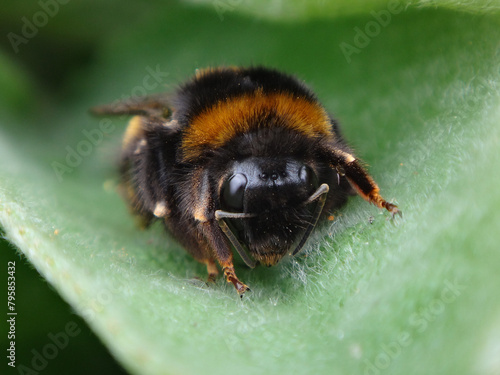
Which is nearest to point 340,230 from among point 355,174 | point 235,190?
point 355,174

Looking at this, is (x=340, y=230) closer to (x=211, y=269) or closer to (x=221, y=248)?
(x=221, y=248)

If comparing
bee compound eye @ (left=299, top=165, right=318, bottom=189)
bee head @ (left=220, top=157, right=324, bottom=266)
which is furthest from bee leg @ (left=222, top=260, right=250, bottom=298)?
bee compound eye @ (left=299, top=165, right=318, bottom=189)

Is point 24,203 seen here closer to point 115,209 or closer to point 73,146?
point 115,209

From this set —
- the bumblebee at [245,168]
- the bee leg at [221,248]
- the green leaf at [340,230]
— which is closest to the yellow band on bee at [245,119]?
the bumblebee at [245,168]

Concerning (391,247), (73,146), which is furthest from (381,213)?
(73,146)

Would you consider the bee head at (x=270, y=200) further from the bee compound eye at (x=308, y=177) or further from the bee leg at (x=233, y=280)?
the bee leg at (x=233, y=280)

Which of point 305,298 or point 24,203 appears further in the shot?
point 24,203

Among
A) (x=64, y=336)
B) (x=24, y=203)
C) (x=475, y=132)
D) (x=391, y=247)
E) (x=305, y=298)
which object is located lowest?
(x=64, y=336)

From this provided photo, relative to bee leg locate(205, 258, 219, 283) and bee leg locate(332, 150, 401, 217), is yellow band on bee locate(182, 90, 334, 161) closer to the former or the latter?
bee leg locate(332, 150, 401, 217)
